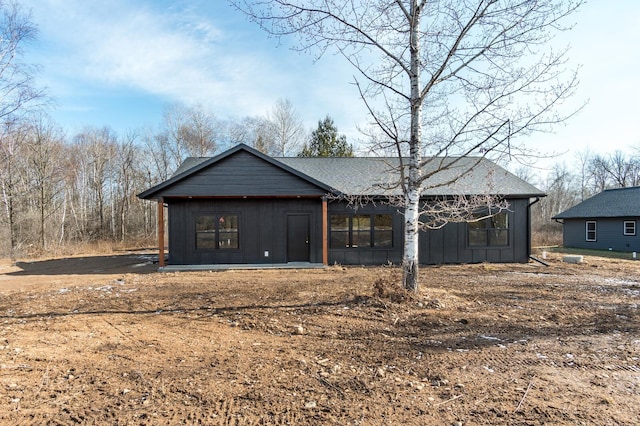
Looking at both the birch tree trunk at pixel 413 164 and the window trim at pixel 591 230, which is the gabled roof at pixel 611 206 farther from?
the birch tree trunk at pixel 413 164

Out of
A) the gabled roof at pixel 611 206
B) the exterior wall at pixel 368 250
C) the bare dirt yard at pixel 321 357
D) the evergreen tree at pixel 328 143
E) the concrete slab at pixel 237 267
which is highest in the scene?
the evergreen tree at pixel 328 143

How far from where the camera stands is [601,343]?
4500 millimetres

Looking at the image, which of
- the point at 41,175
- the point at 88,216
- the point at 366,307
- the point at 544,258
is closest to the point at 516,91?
the point at 366,307

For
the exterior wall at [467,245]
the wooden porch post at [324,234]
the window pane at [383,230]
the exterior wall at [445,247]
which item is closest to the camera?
the wooden porch post at [324,234]

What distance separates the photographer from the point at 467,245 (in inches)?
543

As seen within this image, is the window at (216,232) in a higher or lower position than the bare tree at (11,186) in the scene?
lower

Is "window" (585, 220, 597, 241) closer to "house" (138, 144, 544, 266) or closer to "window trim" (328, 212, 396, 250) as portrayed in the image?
"house" (138, 144, 544, 266)

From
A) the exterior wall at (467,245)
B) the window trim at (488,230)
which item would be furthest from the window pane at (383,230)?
the window trim at (488,230)

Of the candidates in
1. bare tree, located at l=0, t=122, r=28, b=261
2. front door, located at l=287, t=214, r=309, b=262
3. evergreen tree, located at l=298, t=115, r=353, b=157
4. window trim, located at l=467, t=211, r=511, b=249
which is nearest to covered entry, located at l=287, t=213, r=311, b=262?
front door, located at l=287, t=214, r=309, b=262

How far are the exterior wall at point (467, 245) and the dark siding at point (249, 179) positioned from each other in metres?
5.01

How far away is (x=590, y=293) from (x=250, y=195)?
10263 millimetres

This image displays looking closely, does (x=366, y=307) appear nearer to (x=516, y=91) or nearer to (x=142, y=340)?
(x=142, y=340)

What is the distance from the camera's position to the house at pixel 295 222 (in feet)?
40.7

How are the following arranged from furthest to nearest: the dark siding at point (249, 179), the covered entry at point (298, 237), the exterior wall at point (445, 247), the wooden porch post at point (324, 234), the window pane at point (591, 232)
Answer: the window pane at point (591, 232), the exterior wall at point (445, 247), the covered entry at point (298, 237), the wooden porch post at point (324, 234), the dark siding at point (249, 179)
